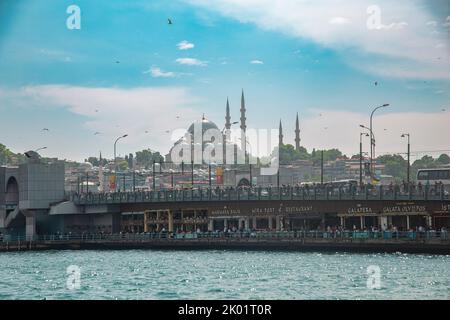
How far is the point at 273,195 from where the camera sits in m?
97.1

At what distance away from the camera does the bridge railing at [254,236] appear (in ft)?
260

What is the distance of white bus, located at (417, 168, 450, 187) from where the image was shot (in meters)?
108

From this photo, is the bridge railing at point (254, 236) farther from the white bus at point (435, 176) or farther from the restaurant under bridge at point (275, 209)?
the white bus at point (435, 176)

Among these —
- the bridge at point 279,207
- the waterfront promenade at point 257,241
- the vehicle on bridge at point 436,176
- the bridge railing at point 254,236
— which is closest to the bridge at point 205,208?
the bridge at point 279,207

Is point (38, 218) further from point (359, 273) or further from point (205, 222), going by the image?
point (359, 273)

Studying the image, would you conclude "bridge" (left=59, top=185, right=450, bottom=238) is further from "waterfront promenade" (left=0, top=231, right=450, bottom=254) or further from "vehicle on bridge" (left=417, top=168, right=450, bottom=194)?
"vehicle on bridge" (left=417, top=168, right=450, bottom=194)

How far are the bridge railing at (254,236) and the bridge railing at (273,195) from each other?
566cm

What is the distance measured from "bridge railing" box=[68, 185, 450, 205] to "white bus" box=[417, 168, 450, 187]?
48.7 ft

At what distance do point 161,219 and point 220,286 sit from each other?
56.5 m

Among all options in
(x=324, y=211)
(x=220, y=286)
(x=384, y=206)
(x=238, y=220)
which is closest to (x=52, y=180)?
(x=238, y=220)

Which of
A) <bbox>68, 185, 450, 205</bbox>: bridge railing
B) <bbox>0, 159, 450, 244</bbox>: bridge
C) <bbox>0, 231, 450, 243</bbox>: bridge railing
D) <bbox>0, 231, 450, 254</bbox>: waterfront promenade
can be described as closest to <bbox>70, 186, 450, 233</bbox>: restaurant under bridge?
<bbox>68, 185, 450, 205</bbox>: bridge railing

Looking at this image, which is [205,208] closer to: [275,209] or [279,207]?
[275,209]

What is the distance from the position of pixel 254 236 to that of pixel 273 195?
7223 millimetres

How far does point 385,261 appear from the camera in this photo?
69312 millimetres
